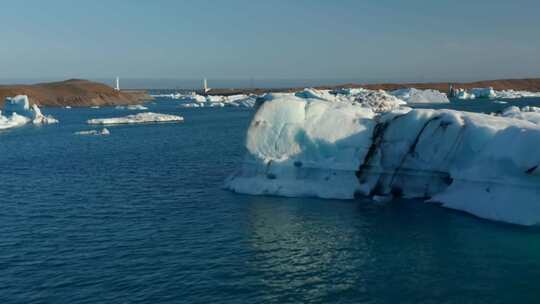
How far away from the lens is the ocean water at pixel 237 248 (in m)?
17.1

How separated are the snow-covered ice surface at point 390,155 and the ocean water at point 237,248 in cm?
133

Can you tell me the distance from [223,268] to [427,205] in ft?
41.9

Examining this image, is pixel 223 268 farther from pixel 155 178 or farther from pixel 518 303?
pixel 155 178

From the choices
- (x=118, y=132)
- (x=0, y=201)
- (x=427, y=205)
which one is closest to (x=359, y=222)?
(x=427, y=205)

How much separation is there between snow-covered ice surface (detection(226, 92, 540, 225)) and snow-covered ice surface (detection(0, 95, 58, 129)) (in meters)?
61.5

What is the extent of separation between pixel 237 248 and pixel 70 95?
473 feet

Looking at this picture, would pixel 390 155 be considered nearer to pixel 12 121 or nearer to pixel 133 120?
pixel 133 120

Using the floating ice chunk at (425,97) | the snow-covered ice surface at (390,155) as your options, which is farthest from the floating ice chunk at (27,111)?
the floating ice chunk at (425,97)

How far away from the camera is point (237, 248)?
845 inches

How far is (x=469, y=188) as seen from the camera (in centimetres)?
2670

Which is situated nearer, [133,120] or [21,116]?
[133,120]

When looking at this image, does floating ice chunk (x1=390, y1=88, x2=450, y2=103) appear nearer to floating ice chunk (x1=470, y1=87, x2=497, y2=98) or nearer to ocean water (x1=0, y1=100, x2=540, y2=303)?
floating ice chunk (x1=470, y1=87, x2=497, y2=98)

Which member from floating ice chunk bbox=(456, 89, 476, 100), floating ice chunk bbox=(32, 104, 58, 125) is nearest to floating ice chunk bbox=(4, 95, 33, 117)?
floating ice chunk bbox=(32, 104, 58, 125)

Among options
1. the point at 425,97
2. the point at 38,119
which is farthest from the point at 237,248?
the point at 425,97
